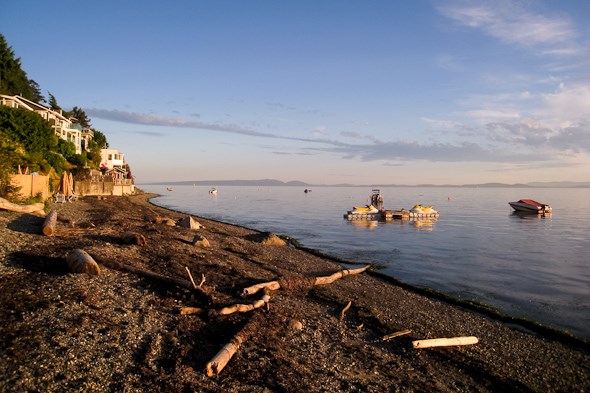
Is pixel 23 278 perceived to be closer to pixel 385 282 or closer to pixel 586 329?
pixel 385 282

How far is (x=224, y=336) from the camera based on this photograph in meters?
9.53

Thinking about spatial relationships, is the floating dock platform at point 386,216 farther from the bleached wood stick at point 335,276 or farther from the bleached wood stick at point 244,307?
the bleached wood stick at point 244,307

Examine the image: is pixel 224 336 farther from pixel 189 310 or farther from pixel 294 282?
pixel 294 282

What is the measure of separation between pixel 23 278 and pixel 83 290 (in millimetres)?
1981

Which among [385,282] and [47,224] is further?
[385,282]

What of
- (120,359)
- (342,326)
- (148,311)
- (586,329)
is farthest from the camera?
(586,329)

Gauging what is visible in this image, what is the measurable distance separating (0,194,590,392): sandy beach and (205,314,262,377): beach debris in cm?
6

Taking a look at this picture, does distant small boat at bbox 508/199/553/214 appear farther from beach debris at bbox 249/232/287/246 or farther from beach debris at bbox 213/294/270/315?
beach debris at bbox 213/294/270/315

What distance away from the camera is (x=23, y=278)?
11000 mm

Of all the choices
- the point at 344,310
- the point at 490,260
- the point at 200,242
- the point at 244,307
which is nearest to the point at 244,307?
the point at 244,307

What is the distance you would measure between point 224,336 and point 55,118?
243 feet

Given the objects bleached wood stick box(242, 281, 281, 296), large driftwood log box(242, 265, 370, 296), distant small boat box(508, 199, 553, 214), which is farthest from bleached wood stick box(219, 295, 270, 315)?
distant small boat box(508, 199, 553, 214)

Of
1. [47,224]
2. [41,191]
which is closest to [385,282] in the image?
[47,224]

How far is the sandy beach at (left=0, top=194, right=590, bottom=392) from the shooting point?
755 centimetres
